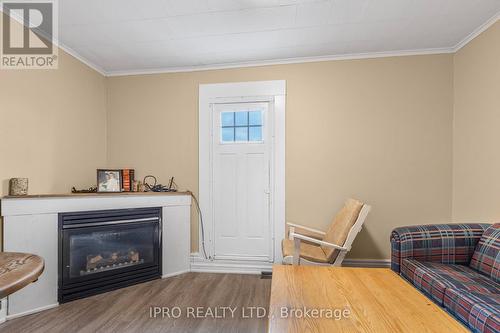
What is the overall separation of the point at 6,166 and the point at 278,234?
2658 millimetres

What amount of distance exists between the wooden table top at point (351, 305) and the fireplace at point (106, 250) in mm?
1791

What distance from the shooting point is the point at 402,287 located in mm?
1381

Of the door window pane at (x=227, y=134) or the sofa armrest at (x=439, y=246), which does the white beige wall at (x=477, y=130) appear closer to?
the sofa armrest at (x=439, y=246)

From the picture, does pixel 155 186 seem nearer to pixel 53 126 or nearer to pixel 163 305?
pixel 53 126

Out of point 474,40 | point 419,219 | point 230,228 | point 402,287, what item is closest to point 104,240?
point 230,228

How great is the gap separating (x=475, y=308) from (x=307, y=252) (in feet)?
4.25

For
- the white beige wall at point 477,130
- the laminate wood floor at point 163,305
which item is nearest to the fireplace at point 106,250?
the laminate wood floor at point 163,305

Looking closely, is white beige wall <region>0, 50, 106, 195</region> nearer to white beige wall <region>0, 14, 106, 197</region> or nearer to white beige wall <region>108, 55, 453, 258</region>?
white beige wall <region>0, 14, 106, 197</region>

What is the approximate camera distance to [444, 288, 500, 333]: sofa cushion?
4.03 ft

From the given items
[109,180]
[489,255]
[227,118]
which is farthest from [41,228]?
[489,255]

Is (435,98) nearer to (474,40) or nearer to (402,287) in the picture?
(474,40)

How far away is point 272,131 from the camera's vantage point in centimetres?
309

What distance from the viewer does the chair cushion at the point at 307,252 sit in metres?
2.29
